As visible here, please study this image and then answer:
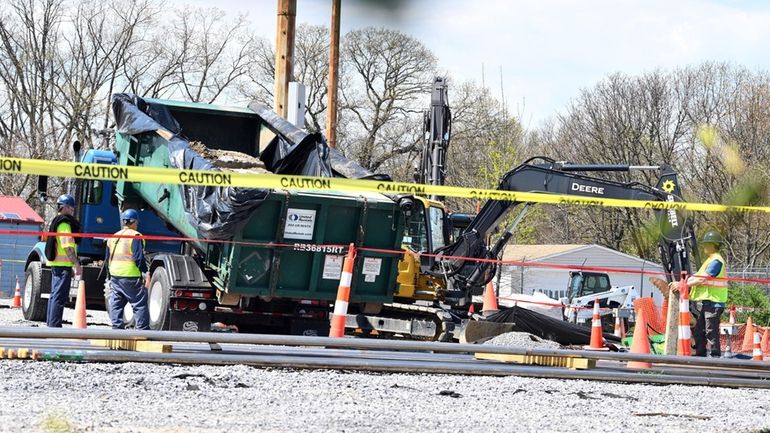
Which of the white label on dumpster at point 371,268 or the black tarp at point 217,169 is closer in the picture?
the black tarp at point 217,169

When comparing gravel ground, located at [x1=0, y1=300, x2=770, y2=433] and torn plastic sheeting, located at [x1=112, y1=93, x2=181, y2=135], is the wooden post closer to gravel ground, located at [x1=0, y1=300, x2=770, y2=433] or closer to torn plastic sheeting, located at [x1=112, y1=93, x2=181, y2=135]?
gravel ground, located at [x1=0, y1=300, x2=770, y2=433]

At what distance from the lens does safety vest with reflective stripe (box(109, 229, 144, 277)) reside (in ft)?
44.1

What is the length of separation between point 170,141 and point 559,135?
4084 cm

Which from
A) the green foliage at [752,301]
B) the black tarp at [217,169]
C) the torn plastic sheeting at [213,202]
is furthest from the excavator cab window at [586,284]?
the torn plastic sheeting at [213,202]

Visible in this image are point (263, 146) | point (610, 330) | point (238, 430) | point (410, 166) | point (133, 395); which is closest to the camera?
point (238, 430)

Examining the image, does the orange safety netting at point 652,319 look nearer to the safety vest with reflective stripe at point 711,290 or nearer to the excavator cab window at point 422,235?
the excavator cab window at point 422,235

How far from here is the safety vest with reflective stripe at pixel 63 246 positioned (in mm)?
13758

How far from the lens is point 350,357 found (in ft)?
35.6

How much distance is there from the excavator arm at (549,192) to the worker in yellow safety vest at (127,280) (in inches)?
240

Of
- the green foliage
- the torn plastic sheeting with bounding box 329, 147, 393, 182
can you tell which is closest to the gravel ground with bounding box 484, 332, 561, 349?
the torn plastic sheeting with bounding box 329, 147, 393, 182

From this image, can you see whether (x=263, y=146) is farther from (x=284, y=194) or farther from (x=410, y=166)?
(x=410, y=166)

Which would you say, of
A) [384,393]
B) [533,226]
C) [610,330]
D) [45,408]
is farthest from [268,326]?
[533,226]

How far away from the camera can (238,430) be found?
6.74 m

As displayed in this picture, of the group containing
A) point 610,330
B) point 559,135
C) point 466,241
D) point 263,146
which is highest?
point 559,135
